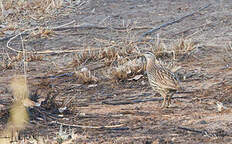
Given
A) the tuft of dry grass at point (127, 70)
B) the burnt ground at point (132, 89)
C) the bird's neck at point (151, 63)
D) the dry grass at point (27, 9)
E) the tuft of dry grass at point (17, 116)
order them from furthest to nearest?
the dry grass at point (27, 9) → the tuft of dry grass at point (127, 70) → the bird's neck at point (151, 63) → the burnt ground at point (132, 89) → the tuft of dry grass at point (17, 116)

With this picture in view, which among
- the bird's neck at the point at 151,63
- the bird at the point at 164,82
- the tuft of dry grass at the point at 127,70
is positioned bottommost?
the tuft of dry grass at the point at 127,70

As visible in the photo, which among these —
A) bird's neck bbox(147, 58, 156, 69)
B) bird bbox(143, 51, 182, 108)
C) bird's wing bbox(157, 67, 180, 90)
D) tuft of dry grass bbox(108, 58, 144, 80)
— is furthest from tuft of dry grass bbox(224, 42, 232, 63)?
bird's wing bbox(157, 67, 180, 90)

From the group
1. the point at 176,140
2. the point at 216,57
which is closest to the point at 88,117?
the point at 176,140

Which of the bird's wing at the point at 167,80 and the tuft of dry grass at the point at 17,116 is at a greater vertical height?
the bird's wing at the point at 167,80

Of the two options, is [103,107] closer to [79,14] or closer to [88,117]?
[88,117]

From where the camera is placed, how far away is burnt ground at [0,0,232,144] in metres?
5.06

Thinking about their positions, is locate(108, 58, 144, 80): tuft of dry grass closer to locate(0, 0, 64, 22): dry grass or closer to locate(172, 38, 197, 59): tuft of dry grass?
locate(172, 38, 197, 59): tuft of dry grass

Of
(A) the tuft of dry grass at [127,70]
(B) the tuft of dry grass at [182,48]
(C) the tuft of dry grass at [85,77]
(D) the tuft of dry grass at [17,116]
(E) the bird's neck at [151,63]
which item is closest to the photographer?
(D) the tuft of dry grass at [17,116]

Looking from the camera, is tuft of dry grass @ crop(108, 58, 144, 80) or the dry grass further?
the dry grass

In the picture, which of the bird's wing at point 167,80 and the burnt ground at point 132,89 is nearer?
the burnt ground at point 132,89

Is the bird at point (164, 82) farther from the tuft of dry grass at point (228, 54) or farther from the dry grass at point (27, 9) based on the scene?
the dry grass at point (27, 9)

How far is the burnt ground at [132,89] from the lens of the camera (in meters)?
5.06

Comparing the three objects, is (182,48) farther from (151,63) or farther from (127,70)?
(151,63)

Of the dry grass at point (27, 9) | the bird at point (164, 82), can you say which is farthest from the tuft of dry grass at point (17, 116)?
the dry grass at point (27, 9)
